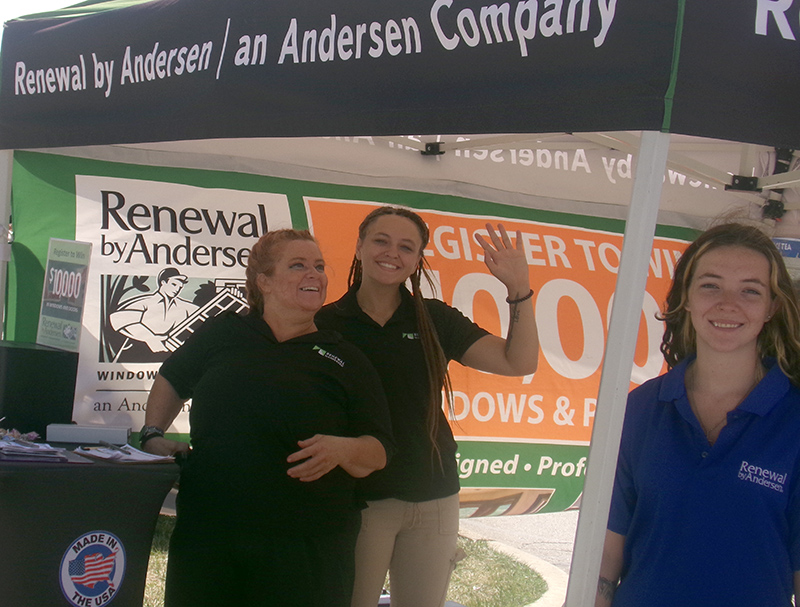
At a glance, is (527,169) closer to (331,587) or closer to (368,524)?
(368,524)

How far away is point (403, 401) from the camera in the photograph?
2.21m

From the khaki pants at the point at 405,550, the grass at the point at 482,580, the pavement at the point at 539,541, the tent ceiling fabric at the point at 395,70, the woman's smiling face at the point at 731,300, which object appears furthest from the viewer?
the pavement at the point at 539,541

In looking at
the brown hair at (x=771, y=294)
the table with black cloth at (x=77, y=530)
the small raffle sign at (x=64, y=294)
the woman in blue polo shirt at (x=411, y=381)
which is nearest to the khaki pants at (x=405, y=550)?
the woman in blue polo shirt at (x=411, y=381)

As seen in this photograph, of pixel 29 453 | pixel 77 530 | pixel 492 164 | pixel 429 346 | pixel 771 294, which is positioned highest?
pixel 492 164

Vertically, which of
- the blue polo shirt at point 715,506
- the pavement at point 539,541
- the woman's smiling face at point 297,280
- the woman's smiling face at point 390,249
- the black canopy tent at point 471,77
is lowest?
the pavement at point 539,541

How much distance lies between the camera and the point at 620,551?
1730mm

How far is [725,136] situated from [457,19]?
64cm

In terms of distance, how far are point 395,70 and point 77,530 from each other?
1456mm

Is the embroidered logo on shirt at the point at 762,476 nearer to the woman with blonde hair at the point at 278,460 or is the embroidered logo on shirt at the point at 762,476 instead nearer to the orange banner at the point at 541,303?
the woman with blonde hair at the point at 278,460

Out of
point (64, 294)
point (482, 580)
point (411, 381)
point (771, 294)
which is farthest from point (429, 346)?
point (482, 580)

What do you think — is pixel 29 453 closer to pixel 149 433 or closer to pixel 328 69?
pixel 149 433

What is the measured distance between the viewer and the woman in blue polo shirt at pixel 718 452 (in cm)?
150

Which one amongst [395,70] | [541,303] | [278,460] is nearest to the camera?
[395,70]

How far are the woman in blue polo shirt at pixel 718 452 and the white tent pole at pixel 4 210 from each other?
93.1 inches
